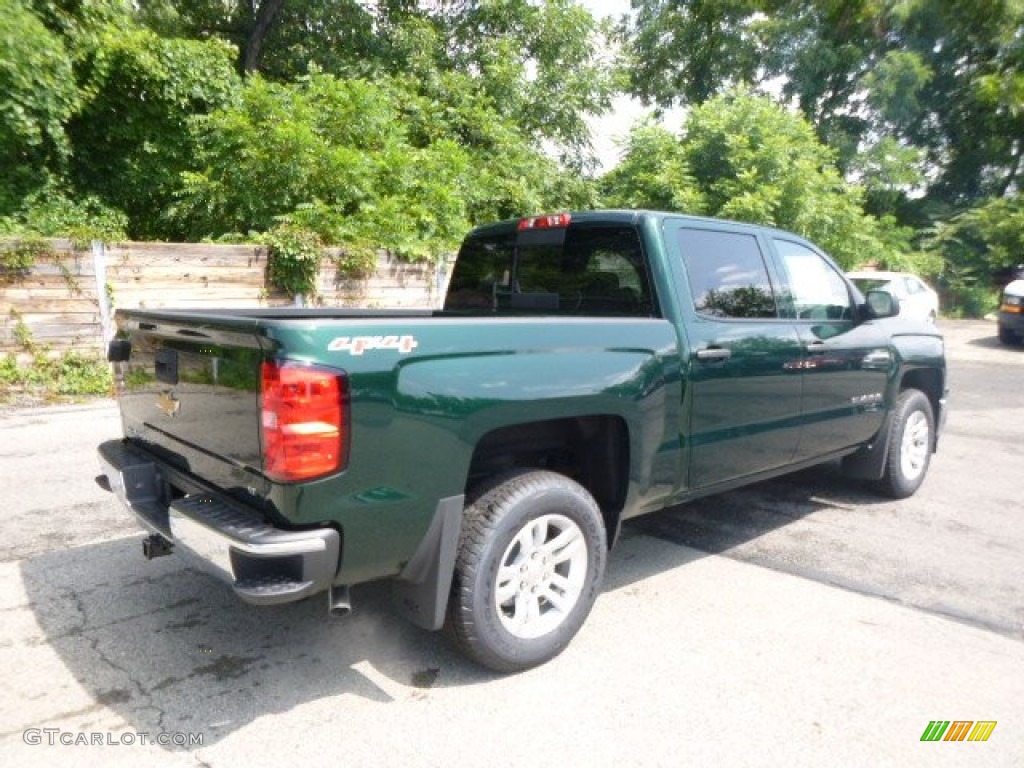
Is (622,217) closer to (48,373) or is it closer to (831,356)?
(831,356)

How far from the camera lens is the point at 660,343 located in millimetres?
3246

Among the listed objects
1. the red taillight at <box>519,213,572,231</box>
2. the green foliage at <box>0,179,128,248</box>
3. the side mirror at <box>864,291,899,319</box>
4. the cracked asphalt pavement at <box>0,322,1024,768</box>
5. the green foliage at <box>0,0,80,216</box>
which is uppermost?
the green foliage at <box>0,0,80,216</box>

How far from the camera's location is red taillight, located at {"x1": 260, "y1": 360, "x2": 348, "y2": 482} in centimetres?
226

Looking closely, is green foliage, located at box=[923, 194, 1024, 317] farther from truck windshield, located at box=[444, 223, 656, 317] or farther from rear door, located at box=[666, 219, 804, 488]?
truck windshield, located at box=[444, 223, 656, 317]

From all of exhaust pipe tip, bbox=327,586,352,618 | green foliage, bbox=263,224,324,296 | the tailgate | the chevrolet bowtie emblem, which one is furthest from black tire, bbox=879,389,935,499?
green foliage, bbox=263,224,324,296

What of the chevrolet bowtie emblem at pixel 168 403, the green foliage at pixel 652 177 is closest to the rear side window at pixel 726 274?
the chevrolet bowtie emblem at pixel 168 403

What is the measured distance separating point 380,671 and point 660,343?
5.92ft

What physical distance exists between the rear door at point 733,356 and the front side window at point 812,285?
0.20 metres

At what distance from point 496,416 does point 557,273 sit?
1.39 metres

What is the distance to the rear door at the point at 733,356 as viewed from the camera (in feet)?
11.3

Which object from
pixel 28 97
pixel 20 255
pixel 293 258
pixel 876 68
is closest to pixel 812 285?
pixel 293 258

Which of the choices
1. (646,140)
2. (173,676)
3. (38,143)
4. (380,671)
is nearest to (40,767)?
(173,676)

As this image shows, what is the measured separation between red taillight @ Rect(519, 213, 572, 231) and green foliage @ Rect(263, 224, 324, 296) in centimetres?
651

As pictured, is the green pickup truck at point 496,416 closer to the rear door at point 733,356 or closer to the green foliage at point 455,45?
the rear door at point 733,356
